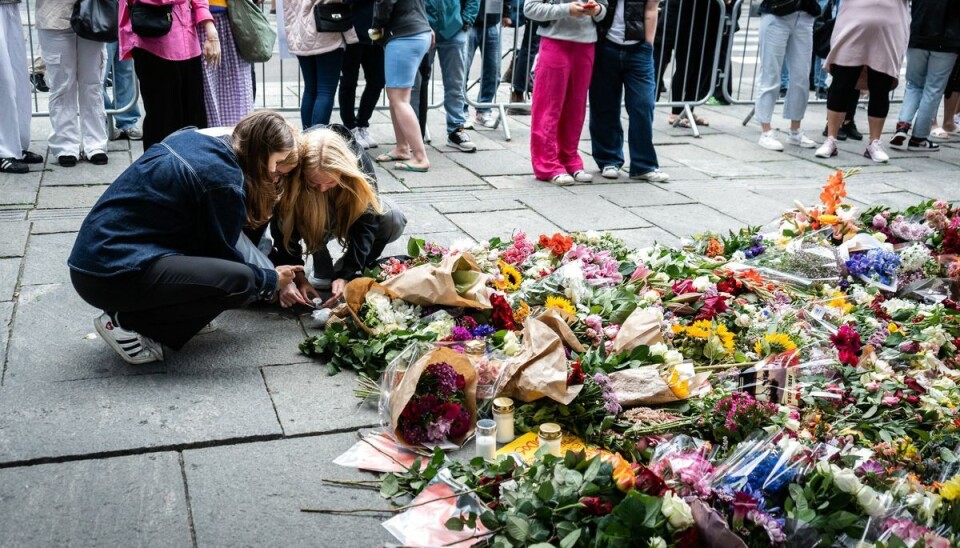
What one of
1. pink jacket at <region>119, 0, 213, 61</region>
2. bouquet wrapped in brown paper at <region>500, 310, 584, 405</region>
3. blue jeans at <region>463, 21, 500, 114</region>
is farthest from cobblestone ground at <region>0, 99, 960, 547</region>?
blue jeans at <region>463, 21, 500, 114</region>

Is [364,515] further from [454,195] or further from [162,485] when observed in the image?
[454,195]

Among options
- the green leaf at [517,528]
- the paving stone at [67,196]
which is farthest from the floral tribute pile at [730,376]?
the paving stone at [67,196]

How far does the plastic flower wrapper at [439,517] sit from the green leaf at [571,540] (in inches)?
9.5

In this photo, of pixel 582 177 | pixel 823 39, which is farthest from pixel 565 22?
pixel 823 39

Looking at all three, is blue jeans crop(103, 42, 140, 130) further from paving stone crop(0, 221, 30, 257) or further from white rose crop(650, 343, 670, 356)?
white rose crop(650, 343, 670, 356)

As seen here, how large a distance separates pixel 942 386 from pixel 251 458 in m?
2.31

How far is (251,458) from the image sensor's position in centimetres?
299

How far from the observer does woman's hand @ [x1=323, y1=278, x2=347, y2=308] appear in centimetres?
408

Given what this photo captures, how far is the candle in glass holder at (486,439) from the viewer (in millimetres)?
2916

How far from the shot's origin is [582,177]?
664cm

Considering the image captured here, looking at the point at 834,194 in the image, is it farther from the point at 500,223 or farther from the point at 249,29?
the point at 249,29

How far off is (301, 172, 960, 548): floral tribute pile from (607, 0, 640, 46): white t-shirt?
184 cm

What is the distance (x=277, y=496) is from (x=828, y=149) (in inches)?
243

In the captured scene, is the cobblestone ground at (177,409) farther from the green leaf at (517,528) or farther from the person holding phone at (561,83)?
the person holding phone at (561,83)
